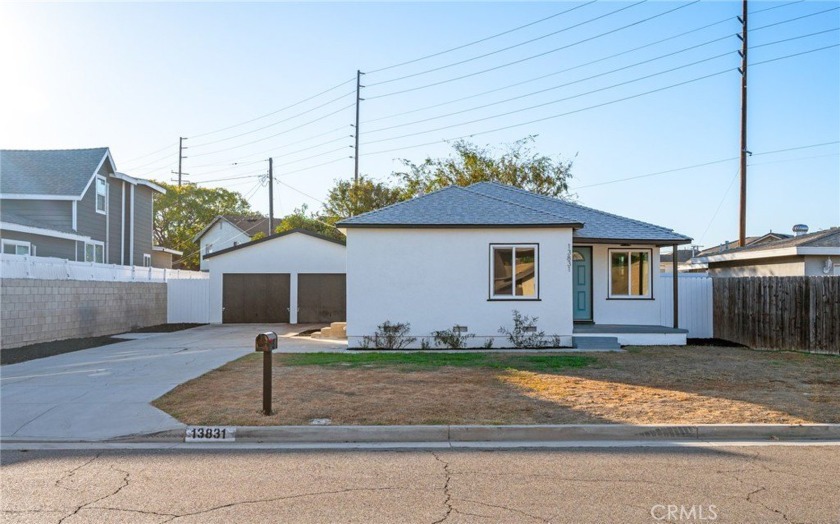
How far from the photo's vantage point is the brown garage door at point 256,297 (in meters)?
26.6

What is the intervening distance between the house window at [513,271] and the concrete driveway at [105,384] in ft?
14.6

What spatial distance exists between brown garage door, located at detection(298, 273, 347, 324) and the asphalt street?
19.3 metres

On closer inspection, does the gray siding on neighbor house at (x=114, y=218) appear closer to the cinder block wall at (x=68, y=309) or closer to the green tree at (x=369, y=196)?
the cinder block wall at (x=68, y=309)

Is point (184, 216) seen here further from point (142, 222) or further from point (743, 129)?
point (743, 129)

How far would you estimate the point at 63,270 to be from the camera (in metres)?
18.2

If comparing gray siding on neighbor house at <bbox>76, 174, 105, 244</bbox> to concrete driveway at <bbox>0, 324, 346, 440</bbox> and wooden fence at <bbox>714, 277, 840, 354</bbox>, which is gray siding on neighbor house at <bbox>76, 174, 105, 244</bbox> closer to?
concrete driveway at <bbox>0, 324, 346, 440</bbox>

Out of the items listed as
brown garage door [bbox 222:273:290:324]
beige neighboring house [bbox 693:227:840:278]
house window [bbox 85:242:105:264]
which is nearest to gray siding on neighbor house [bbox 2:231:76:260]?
house window [bbox 85:242:105:264]

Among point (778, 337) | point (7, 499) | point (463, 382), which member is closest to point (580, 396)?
point (463, 382)

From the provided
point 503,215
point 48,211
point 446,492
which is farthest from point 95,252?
point 446,492

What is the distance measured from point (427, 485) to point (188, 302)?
22.6 meters

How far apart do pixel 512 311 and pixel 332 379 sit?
662 cm

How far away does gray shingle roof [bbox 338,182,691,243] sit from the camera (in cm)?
1684

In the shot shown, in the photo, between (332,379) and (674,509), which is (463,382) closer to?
(332,379)

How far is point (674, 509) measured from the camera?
17.7 ft
